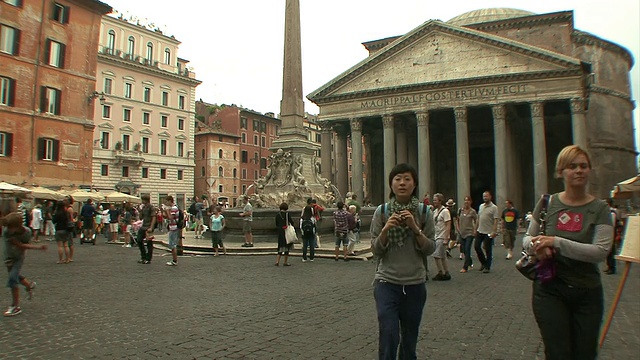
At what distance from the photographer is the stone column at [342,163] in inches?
1405

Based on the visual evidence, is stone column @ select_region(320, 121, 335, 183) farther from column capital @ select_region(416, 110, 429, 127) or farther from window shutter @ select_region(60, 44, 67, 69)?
window shutter @ select_region(60, 44, 67, 69)

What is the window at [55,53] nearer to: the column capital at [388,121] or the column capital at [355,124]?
the column capital at [355,124]

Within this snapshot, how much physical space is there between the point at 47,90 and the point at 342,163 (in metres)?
20.2

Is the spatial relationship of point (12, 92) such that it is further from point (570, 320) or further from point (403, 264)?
point (570, 320)

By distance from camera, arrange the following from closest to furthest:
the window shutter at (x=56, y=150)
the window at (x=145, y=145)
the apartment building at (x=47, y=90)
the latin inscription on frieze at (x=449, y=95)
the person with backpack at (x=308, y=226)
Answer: the person with backpack at (x=308, y=226) < the apartment building at (x=47, y=90) < the window shutter at (x=56, y=150) < the latin inscription on frieze at (x=449, y=95) < the window at (x=145, y=145)

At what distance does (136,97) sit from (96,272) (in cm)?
3537

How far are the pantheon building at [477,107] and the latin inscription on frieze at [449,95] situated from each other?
65 mm

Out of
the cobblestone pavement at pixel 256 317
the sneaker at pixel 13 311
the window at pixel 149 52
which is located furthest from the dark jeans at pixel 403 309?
the window at pixel 149 52

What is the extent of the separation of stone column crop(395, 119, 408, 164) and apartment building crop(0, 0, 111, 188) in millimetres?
20888

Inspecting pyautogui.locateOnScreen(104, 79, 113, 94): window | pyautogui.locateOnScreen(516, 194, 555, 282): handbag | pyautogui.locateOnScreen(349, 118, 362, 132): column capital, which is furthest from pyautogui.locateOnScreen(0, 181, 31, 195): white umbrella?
pyautogui.locateOnScreen(104, 79, 113, 94): window

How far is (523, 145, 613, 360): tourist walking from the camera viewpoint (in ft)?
8.32

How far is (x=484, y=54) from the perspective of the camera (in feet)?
103

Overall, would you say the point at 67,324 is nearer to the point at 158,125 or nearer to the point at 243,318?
the point at 243,318

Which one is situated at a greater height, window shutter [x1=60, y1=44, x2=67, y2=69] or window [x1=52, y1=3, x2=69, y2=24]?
window [x1=52, y1=3, x2=69, y2=24]
